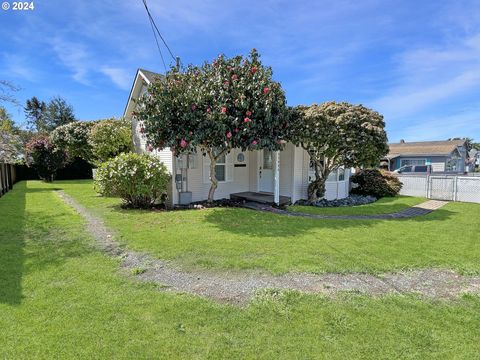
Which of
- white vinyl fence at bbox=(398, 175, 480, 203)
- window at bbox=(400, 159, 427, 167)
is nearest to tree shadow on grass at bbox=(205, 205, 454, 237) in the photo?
white vinyl fence at bbox=(398, 175, 480, 203)

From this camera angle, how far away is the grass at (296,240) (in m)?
5.06

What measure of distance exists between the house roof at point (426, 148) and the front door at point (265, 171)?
2803 cm

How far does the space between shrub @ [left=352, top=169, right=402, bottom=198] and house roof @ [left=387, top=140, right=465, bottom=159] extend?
21502mm

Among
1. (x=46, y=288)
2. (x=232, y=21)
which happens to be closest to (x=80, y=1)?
(x=232, y=21)

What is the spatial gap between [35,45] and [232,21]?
26.6 ft

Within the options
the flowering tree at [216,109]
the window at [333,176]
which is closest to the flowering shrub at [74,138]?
the flowering tree at [216,109]

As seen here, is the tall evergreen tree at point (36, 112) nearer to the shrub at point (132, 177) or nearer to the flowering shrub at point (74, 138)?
the flowering shrub at point (74, 138)

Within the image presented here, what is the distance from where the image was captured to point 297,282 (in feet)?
14.0

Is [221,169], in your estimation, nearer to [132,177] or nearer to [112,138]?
[132,177]

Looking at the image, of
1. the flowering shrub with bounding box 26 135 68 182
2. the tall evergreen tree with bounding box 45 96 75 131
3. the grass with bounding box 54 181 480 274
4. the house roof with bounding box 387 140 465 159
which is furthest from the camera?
the tall evergreen tree with bounding box 45 96 75 131

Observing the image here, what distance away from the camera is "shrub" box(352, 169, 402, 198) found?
1484cm

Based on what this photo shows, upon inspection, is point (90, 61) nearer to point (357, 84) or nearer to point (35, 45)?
point (35, 45)

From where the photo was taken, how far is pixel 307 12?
8891 millimetres

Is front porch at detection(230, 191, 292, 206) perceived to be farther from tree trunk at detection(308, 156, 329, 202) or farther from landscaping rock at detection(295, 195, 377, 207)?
tree trunk at detection(308, 156, 329, 202)
